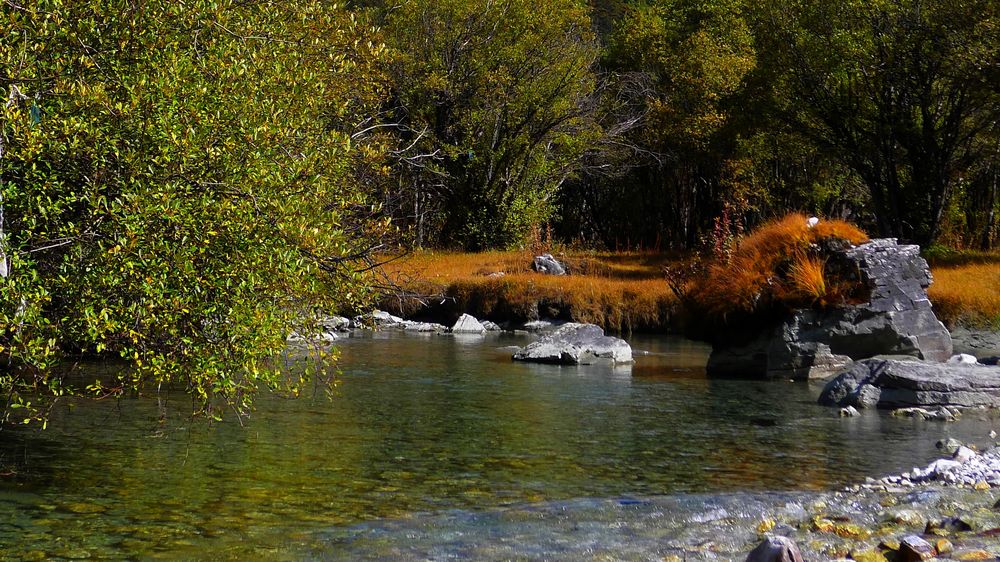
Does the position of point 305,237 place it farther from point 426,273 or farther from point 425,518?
point 426,273

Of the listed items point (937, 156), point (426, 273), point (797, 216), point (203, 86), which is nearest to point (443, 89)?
point (426, 273)

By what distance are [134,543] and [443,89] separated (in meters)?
40.9

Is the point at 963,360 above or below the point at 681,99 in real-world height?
below

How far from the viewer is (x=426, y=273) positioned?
3866cm

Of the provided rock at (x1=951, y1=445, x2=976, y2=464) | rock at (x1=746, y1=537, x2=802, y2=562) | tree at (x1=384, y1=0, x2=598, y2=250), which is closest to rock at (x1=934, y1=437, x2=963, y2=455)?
rock at (x1=951, y1=445, x2=976, y2=464)

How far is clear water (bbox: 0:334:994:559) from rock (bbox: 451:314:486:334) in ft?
43.1

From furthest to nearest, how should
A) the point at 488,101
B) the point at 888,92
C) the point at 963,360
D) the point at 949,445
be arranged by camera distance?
the point at 488,101 < the point at 888,92 < the point at 963,360 < the point at 949,445

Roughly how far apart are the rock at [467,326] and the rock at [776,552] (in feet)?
85.6

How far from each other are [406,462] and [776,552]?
252 inches

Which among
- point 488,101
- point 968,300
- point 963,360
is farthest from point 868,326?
point 488,101

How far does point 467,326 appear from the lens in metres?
33.9

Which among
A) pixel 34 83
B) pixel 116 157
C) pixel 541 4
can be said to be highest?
pixel 541 4

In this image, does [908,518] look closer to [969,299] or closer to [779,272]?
[779,272]

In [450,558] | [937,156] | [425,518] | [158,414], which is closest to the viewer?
[450,558]
